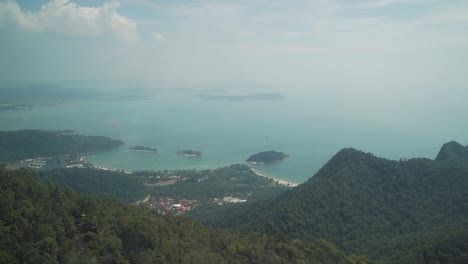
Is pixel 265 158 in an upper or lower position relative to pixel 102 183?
upper

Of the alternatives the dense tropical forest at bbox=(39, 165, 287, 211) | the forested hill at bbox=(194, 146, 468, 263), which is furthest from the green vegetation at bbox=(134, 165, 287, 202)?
the forested hill at bbox=(194, 146, 468, 263)

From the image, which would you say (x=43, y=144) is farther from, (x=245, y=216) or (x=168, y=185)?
(x=245, y=216)

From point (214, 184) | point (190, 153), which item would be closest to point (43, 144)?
point (190, 153)

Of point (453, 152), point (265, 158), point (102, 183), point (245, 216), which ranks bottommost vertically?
point (245, 216)

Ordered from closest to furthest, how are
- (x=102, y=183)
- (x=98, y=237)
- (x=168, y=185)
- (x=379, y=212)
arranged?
(x=98, y=237) < (x=379, y=212) < (x=102, y=183) < (x=168, y=185)

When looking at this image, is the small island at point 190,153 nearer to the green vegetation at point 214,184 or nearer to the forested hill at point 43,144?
the green vegetation at point 214,184

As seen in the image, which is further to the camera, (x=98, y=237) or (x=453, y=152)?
(x=453, y=152)
